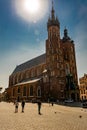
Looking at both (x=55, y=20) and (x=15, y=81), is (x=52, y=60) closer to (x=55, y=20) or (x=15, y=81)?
(x=55, y=20)

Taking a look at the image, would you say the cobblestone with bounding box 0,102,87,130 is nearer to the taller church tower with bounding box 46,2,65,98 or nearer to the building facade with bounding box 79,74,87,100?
the taller church tower with bounding box 46,2,65,98

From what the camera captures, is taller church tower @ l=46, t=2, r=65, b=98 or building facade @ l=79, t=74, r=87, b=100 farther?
building facade @ l=79, t=74, r=87, b=100

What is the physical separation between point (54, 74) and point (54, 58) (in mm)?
6052

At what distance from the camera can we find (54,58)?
5506cm

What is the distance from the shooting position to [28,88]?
56.2 metres

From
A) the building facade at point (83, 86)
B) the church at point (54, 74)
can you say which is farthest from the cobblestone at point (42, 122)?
the building facade at point (83, 86)

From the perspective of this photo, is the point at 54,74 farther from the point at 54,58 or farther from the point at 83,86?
the point at 83,86

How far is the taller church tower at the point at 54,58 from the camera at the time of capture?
168ft

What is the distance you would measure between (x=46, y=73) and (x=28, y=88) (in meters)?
8.79

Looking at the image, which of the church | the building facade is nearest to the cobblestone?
the church

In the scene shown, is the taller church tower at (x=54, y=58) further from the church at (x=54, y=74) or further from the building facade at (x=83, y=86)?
the building facade at (x=83, y=86)

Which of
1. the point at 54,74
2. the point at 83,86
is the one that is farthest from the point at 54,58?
the point at 83,86

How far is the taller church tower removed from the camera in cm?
5109

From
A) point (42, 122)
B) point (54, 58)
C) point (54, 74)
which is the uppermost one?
point (54, 58)
